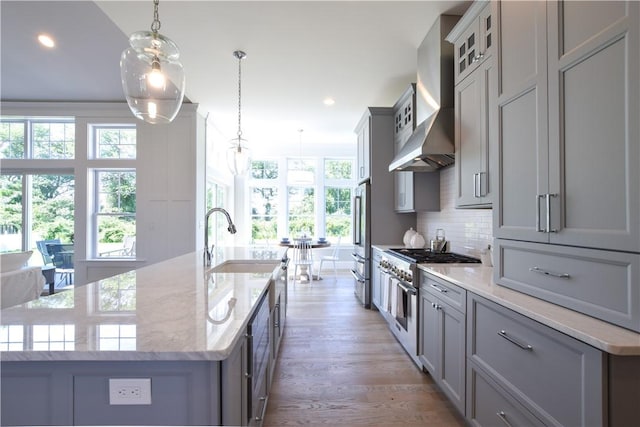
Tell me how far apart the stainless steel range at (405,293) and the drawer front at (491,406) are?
833 mm

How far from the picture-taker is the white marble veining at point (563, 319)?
36.1 inches

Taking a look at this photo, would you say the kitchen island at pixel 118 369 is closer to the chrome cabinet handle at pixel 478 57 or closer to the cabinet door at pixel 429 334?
the cabinet door at pixel 429 334

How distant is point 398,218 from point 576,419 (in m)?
3.25

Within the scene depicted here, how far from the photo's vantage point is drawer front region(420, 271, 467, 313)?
1793mm

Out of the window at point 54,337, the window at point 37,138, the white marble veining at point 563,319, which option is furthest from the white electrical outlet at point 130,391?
the window at point 37,138

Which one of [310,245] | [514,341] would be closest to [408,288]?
[514,341]

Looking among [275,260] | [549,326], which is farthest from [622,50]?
[275,260]

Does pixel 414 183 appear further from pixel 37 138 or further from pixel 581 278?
pixel 37 138

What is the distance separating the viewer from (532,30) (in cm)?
140

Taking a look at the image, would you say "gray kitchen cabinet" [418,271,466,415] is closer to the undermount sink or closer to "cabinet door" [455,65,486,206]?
"cabinet door" [455,65,486,206]

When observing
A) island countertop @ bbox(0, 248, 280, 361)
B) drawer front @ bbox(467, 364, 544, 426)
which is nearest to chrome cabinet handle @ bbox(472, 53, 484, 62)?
drawer front @ bbox(467, 364, 544, 426)

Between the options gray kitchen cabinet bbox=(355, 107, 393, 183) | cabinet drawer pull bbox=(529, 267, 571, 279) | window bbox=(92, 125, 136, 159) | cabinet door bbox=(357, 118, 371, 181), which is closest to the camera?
cabinet drawer pull bbox=(529, 267, 571, 279)

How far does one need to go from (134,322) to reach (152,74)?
61.5 inches

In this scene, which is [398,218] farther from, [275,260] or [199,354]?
[199,354]
